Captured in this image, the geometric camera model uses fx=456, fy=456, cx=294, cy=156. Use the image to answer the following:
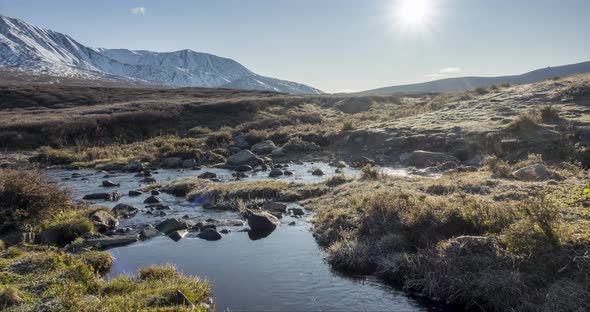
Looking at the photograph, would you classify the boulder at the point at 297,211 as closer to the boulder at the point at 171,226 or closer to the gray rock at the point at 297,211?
the gray rock at the point at 297,211

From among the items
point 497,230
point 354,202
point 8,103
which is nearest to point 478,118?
point 354,202

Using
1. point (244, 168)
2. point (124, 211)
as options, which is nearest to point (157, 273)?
point (124, 211)

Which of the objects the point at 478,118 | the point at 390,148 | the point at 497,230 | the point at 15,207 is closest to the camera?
the point at 497,230

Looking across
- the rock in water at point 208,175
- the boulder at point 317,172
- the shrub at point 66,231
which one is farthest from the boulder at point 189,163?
the shrub at point 66,231

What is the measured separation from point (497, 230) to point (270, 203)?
10.9 metres

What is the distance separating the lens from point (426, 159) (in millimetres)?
30953

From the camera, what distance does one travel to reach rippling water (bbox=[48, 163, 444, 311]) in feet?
37.6

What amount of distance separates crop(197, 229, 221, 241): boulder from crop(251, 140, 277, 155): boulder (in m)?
23.3

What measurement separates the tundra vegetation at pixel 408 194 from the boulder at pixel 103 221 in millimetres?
490

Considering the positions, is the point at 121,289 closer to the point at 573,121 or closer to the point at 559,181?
the point at 559,181

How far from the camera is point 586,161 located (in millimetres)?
24359

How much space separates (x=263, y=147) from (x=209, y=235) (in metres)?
24.4

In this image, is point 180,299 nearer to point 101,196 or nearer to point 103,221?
point 103,221

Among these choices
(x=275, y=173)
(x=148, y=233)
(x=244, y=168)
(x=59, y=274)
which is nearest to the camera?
(x=59, y=274)
